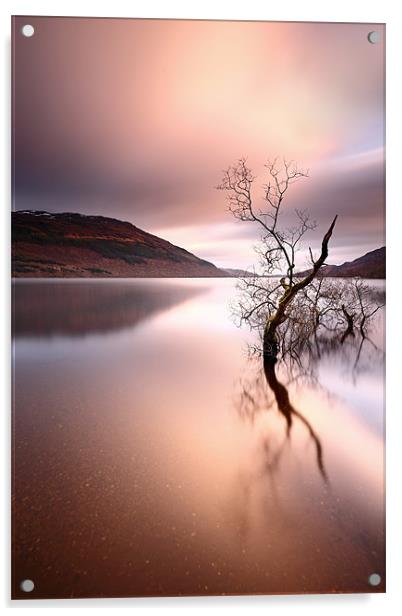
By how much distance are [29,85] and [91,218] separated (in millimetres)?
734

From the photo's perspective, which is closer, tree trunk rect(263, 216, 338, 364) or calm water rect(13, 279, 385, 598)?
calm water rect(13, 279, 385, 598)

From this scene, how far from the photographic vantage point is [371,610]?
1933 mm

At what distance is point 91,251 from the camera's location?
228 cm

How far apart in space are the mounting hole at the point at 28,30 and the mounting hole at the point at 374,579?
324 centimetres

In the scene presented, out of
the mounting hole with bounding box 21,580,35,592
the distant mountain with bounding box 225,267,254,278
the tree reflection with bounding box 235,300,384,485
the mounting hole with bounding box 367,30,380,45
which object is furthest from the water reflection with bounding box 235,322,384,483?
the mounting hole with bounding box 367,30,380,45

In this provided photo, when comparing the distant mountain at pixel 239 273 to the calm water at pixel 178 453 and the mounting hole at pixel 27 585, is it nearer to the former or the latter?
the calm water at pixel 178 453

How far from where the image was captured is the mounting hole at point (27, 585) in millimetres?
1838

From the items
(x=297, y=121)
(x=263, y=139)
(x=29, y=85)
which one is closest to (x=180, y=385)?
(x=263, y=139)

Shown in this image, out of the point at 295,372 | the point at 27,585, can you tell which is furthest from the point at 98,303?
the point at 27,585

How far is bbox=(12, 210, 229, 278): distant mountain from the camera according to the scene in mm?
2078

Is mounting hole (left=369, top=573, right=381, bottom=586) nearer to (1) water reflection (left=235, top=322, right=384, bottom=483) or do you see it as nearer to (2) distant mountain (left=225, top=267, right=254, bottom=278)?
(1) water reflection (left=235, top=322, right=384, bottom=483)

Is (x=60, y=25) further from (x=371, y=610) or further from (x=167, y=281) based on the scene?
(x=371, y=610)

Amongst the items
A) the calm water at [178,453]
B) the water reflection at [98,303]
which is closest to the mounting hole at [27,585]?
the calm water at [178,453]

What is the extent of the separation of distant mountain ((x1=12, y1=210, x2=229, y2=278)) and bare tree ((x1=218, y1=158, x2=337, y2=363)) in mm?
267
